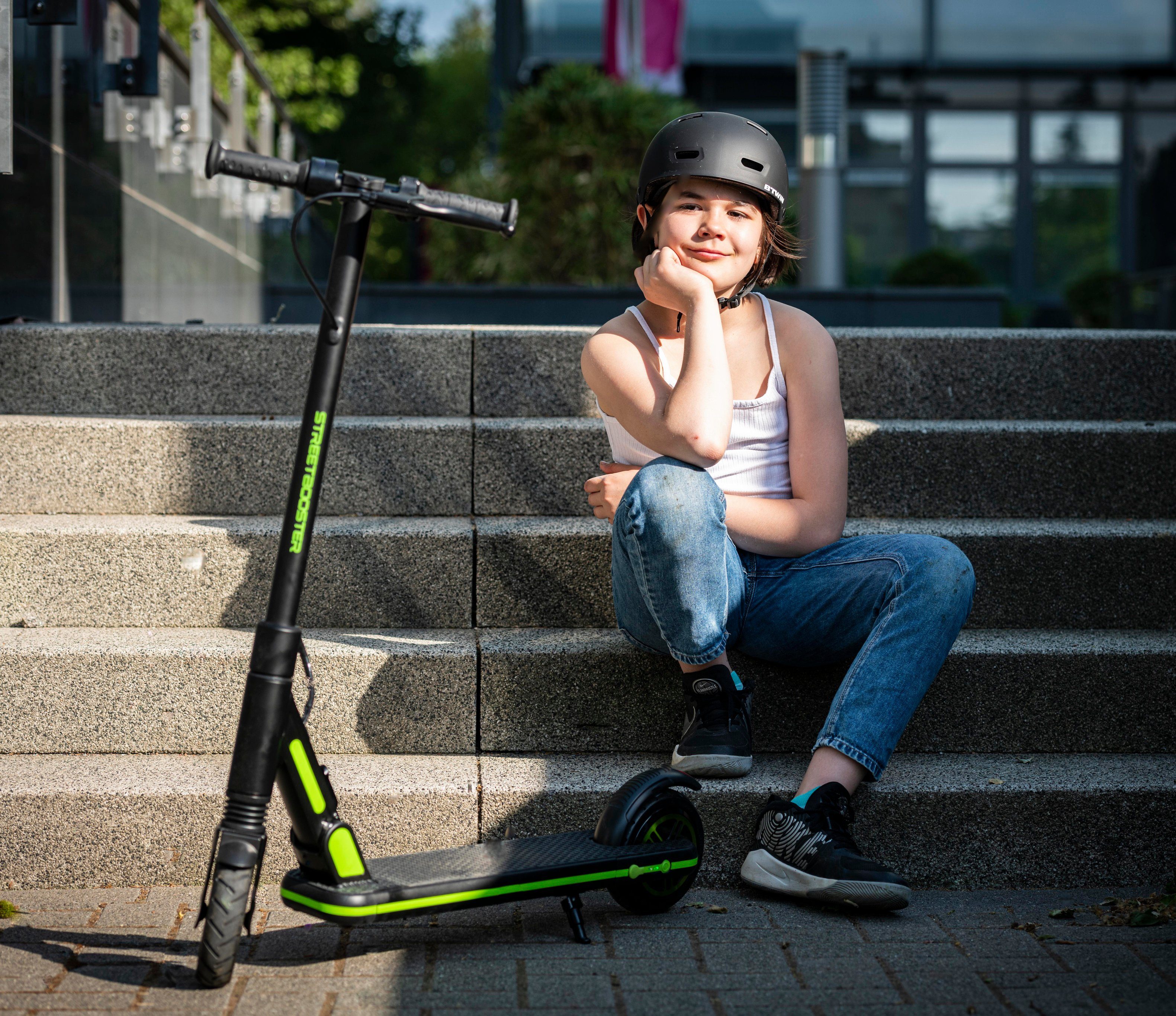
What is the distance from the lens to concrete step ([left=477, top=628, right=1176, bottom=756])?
285cm

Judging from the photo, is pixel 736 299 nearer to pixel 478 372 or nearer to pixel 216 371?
pixel 478 372

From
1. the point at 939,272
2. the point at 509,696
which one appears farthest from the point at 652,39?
the point at 509,696

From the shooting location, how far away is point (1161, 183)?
16.9 meters

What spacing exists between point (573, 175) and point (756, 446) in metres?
5.41

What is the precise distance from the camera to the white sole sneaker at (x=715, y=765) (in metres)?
2.62

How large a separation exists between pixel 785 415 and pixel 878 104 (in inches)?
608

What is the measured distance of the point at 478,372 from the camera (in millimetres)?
3801

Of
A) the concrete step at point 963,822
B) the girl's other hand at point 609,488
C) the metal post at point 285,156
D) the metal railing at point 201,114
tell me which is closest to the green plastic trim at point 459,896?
the concrete step at point 963,822

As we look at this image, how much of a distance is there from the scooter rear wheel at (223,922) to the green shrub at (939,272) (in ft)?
30.7

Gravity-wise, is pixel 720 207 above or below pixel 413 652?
above

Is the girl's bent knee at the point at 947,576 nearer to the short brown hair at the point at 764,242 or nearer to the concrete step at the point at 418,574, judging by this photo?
the concrete step at the point at 418,574

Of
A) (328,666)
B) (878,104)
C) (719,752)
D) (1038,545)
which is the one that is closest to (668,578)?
(719,752)

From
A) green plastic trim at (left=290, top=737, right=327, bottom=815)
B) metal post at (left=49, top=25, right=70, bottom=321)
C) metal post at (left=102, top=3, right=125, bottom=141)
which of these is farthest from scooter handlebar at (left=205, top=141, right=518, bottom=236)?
metal post at (left=102, top=3, right=125, bottom=141)

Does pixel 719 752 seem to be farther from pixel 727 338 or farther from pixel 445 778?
pixel 727 338
